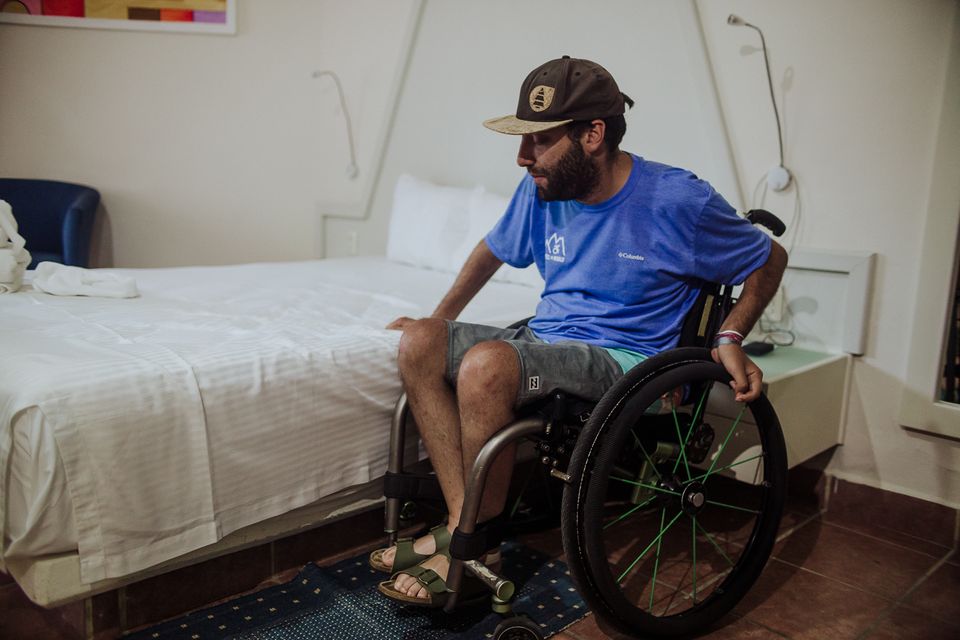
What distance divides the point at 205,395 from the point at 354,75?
99.9 inches

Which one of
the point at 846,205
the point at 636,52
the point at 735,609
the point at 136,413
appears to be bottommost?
the point at 735,609

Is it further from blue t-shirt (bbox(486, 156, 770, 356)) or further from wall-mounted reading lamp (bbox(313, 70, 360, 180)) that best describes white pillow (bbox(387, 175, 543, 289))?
blue t-shirt (bbox(486, 156, 770, 356))

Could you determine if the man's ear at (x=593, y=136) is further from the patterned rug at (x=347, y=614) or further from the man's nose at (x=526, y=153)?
the patterned rug at (x=347, y=614)

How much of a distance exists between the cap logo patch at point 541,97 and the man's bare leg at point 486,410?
0.49 meters

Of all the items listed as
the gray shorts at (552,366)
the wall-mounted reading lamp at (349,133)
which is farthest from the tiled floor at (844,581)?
the wall-mounted reading lamp at (349,133)

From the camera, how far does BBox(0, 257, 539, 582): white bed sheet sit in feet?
4.16

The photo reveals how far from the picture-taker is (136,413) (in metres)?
1.33

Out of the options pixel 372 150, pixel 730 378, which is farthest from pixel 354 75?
pixel 730 378

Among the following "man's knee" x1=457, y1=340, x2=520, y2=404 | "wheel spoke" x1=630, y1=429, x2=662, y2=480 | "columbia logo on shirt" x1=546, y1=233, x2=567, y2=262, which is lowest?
"wheel spoke" x1=630, y1=429, x2=662, y2=480

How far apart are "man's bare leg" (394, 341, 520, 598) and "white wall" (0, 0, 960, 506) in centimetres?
119

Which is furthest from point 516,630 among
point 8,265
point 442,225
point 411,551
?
point 442,225

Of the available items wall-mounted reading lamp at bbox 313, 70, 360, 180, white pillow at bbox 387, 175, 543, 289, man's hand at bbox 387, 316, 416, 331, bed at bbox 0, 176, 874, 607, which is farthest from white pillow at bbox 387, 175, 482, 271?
man's hand at bbox 387, 316, 416, 331

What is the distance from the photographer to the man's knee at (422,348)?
1602 mm

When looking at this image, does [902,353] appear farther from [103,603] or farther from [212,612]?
[103,603]
